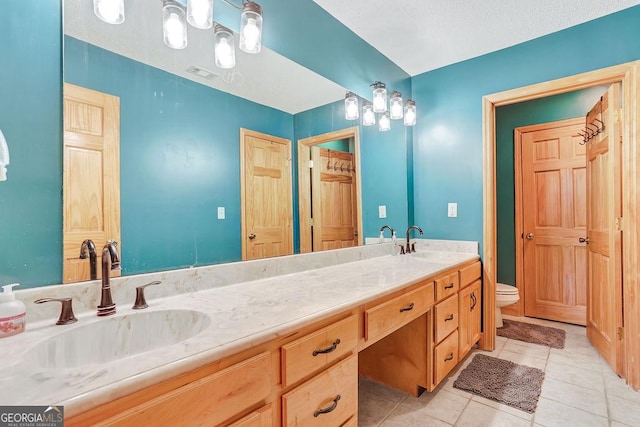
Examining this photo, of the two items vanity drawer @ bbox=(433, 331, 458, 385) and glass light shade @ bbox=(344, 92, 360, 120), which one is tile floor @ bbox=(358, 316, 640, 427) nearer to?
vanity drawer @ bbox=(433, 331, 458, 385)

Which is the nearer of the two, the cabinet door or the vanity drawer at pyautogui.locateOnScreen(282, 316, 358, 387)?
the vanity drawer at pyautogui.locateOnScreen(282, 316, 358, 387)

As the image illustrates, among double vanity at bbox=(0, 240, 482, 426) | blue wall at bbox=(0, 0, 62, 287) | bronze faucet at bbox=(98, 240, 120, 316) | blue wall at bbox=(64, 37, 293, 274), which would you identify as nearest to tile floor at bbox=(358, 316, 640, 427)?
double vanity at bbox=(0, 240, 482, 426)

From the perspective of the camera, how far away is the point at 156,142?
3.96 ft

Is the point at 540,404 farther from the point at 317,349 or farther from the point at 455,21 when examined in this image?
the point at 455,21

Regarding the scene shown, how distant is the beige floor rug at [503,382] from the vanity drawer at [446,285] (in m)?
0.59

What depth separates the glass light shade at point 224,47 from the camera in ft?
4.48

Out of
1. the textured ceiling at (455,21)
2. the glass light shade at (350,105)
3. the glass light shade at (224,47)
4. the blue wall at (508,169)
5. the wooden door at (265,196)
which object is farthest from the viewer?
the blue wall at (508,169)

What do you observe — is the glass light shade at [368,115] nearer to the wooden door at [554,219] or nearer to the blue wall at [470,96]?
the blue wall at [470,96]

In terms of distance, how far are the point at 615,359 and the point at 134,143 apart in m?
3.12

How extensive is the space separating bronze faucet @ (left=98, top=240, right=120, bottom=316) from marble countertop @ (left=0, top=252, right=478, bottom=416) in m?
0.03

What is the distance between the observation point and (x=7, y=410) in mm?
509

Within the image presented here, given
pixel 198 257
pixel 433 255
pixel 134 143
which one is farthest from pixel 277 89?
pixel 433 255

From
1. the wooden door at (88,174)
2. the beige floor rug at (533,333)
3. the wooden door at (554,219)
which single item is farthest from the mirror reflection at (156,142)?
the wooden door at (554,219)

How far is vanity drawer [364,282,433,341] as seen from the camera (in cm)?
126
